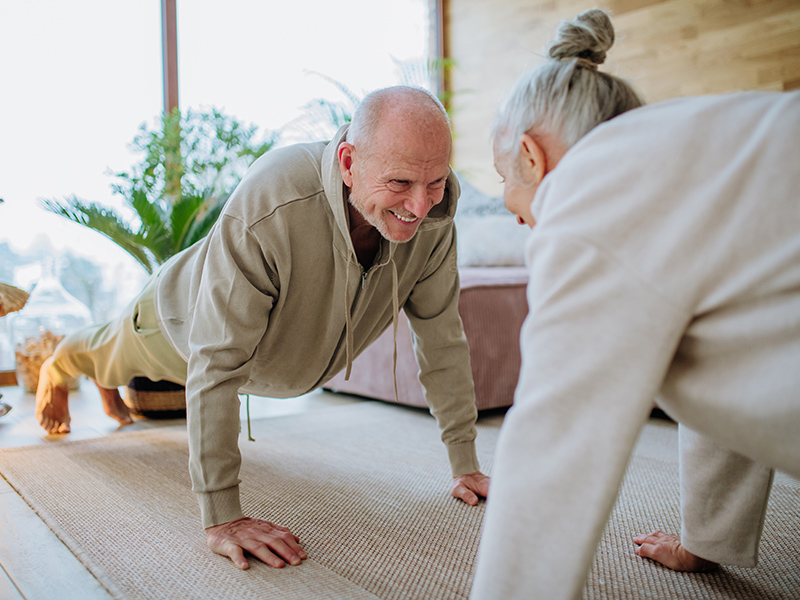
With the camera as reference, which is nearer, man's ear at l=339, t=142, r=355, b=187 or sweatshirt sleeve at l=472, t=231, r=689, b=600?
sweatshirt sleeve at l=472, t=231, r=689, b=600

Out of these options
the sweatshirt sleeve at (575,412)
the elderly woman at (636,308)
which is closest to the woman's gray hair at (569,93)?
the elderly woman at (636,308)

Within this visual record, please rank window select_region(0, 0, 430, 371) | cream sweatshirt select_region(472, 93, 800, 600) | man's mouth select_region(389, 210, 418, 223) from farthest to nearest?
1. window select_region(0, 0, 430, 371)
2. man's mouth select_region(389, 210, 418, 223)
3. cream sweatshirt select_region(472, 93, 800, 600)

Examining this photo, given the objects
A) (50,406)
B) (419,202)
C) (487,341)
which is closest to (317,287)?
(419,202)

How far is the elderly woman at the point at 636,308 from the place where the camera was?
0.60m

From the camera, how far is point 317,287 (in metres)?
1.39

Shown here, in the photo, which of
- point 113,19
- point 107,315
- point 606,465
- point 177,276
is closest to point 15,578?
point 177,276

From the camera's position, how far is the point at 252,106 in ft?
13.3

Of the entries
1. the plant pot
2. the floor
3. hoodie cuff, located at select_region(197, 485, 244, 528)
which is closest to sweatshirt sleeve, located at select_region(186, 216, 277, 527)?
hoodie cuff, located at select_region(197, 485, 244, 528)

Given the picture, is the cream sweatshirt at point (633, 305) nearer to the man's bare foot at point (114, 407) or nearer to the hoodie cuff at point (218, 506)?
the hoodie cuff at point (218, 506)

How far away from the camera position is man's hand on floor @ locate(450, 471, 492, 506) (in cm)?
151

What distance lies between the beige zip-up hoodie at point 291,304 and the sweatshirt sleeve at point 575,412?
2.38 feet

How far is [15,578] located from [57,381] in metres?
1.22

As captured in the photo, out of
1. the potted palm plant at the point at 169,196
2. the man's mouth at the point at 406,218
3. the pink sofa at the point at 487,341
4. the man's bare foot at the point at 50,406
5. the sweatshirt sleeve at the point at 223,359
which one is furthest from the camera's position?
the potted palm plant at the point at 169,196

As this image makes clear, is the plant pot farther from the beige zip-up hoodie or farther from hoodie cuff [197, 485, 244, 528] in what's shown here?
hoodie cuff [197, 485, 244, 528]
